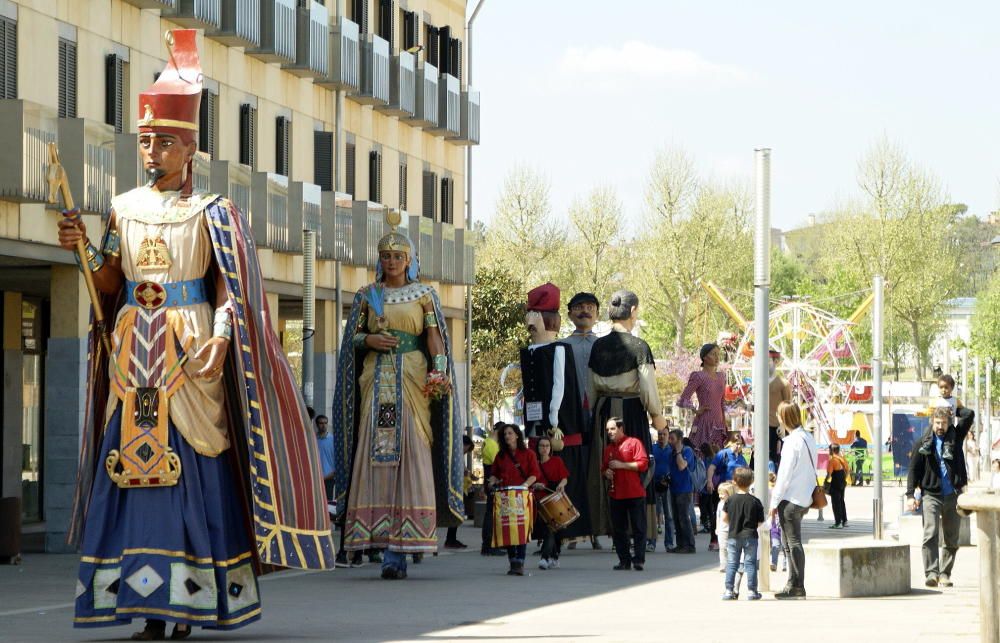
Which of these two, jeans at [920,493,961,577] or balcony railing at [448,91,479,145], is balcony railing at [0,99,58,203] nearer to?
jeans at [920,493,961,577]

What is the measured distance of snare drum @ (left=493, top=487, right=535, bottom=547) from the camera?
61.5 ft

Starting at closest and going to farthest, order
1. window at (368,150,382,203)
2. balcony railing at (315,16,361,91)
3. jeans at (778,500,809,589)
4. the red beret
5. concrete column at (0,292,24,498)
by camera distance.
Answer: jeans at (778,500,809,589)
the red beret
concrete column at (0,292,24,498)
balcony railing at (315,16,361,91)
window at (368,150,382,203)

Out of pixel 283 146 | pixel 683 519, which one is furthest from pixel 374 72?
pixel 683 519

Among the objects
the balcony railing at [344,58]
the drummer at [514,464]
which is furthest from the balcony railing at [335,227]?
the drummer at [514,464]

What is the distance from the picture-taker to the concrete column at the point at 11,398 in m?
28.3

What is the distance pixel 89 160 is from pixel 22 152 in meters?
1.83

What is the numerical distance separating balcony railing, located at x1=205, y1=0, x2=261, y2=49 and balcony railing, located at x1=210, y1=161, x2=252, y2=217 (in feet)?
6.03

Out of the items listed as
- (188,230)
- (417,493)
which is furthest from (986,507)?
(417,493)

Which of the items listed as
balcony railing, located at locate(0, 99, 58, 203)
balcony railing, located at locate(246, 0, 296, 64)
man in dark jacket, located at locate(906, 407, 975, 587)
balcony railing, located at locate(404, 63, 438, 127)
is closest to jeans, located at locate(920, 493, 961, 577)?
man in dark jacket, located at locate(906, 407, 975, 587)

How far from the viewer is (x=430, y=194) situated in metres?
44.7

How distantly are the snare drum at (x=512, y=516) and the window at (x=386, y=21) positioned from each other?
2237 cm

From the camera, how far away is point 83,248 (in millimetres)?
11969

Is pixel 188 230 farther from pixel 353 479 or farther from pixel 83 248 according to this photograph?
pixel 353 479

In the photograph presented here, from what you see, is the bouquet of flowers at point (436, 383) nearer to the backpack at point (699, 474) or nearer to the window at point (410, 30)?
the backpack at point (699, 474)
